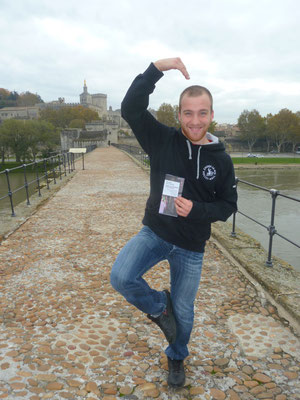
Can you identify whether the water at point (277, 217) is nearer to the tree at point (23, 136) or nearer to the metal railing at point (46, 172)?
the metal railing at point (46, 172)

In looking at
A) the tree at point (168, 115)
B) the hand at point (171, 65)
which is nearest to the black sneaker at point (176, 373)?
A: the hand at point (171, 65)

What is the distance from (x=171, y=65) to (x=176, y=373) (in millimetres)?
2175

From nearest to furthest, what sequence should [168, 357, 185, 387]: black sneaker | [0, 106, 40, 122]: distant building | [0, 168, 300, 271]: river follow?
[168, 357, 185, 387]: black sneaker < [0, 168, 300, 271]: river < [0, 106, 40, 122]: distant building

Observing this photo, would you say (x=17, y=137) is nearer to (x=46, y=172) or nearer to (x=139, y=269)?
(x=46, y=172)

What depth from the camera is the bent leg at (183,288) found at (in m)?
2.10

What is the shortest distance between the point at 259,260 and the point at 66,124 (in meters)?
92.8

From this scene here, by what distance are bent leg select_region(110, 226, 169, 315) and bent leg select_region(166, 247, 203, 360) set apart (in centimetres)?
10

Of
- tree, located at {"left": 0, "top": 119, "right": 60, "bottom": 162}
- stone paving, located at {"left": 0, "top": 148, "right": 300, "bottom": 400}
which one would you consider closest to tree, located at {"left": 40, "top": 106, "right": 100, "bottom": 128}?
tree, located at {"left": 0, "top": 119, "right": 60, "bottom": 162}

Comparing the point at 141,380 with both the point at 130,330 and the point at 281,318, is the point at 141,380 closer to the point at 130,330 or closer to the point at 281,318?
the point at 130,330

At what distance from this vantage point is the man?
6.47ft

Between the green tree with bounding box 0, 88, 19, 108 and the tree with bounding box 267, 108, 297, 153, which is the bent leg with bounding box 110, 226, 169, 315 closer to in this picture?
the tree with bounding box 267, 108, 297, 153

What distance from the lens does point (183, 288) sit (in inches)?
83.4

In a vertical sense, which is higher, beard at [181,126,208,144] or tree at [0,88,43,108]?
tree at [0,88,43,108]

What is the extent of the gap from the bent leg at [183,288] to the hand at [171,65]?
1.21 m
